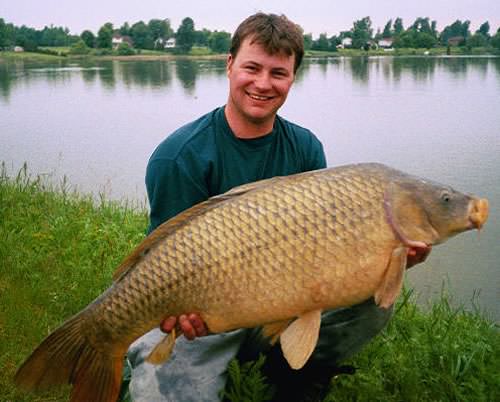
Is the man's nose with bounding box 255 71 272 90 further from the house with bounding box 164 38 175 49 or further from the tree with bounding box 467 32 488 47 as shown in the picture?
the house with bounding box 164 38 175 49

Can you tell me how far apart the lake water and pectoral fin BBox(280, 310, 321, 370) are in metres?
1.98

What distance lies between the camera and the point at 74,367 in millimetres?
1537

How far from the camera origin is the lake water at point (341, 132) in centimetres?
399

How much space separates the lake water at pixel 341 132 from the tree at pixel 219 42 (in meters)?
21.8

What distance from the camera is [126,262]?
59.6 inches

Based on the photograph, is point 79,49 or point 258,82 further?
point 79,49

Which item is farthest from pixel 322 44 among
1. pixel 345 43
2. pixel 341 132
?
pixel 341 132

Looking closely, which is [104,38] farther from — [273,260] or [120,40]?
[273,260]

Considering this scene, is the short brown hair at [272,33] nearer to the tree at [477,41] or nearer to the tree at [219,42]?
the tree at [219,42]

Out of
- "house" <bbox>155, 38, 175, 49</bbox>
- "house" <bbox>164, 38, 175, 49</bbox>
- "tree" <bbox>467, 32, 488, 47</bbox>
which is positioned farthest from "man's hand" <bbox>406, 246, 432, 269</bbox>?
"house" <bbox>155, 38, 175, 49</bbox>

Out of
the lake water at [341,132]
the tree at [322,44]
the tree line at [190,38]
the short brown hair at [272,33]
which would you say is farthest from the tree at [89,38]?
the short brown hair at [272,33]

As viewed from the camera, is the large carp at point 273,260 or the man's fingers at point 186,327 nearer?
the large carp at point 273,260

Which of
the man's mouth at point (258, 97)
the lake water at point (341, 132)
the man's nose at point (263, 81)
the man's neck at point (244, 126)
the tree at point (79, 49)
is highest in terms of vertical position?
the tree at point (79, 49)

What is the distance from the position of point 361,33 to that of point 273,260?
45.0 m
